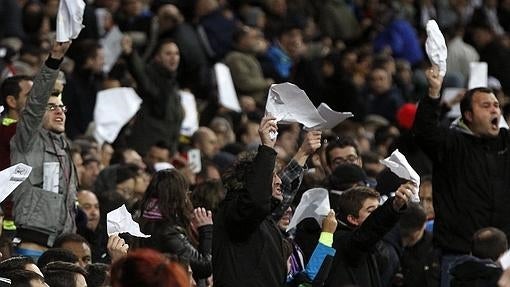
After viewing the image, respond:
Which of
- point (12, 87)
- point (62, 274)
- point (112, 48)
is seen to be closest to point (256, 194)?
point (62, 274)

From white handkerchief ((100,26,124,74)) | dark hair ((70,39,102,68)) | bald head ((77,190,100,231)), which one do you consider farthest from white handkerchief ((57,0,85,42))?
white handkerchief ((100,26,124,74))

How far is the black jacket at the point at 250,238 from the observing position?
27.6 ft

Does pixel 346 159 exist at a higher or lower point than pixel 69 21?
lower

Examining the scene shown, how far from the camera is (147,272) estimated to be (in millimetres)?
6004

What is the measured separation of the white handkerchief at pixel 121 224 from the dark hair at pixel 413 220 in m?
3.21

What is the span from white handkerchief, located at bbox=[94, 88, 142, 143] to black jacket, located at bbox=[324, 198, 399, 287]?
17.5 feet

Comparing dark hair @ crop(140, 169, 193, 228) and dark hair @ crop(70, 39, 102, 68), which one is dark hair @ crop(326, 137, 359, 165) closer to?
dark hair @ crop(140, 169, 193, 228)

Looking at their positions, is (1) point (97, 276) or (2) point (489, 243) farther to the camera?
(2) point (489, 243)

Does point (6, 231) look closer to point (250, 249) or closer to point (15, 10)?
point (250, 249)

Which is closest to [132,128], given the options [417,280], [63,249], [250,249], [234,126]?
[234,126]

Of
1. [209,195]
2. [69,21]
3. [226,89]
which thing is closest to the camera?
[69,21]

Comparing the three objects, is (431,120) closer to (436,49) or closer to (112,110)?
(436,49)

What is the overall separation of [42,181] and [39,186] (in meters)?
0.04

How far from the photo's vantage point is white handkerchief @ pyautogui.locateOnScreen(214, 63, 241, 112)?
55.0 feet
